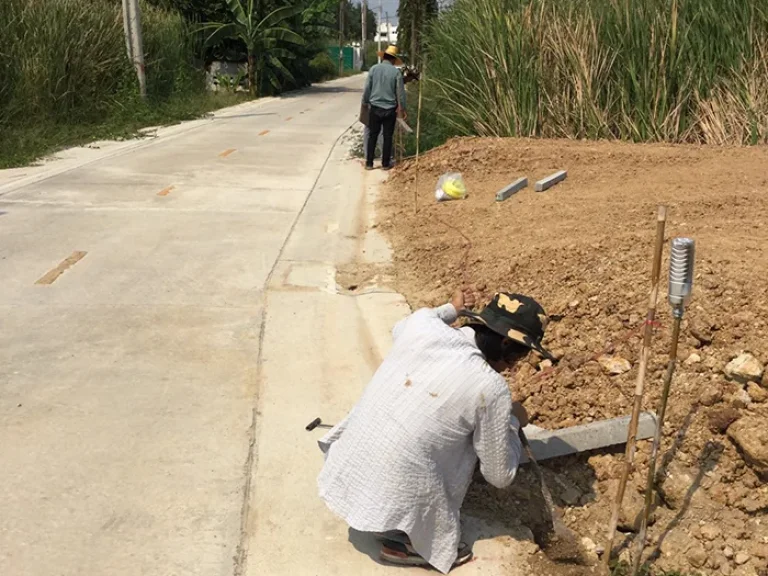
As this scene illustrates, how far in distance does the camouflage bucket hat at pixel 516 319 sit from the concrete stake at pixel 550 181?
560cm

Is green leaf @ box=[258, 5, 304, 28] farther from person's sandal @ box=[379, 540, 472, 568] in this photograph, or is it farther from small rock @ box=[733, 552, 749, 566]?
small rock @ box=[733, 552, 749, 566]

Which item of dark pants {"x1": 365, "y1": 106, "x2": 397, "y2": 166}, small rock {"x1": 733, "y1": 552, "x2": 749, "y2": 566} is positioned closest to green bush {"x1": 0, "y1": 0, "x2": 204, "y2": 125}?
dark pants {"x1": 365, "y1": 106, "x2": 397, "y2": 166}

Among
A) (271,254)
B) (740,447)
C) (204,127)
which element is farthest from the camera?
(204,127)

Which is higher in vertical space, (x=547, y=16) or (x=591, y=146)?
(x=547, y=16)

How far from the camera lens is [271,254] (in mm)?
7879

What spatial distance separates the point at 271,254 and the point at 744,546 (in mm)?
5314

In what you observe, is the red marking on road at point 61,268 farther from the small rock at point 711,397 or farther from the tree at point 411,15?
the tree at point 411,15

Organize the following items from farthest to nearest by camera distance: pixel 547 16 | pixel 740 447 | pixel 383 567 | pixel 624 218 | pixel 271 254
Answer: pixel 547 16
pixel 271 254
pixel 624 218
pixel 740 447
pixel 383 567

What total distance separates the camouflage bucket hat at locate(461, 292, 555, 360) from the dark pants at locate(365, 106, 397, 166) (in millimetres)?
8808

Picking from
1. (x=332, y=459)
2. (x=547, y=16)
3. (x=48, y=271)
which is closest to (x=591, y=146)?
(x=547, y=16)

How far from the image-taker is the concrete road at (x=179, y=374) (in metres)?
3.46

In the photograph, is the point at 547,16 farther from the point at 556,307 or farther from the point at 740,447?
the point at 740,447

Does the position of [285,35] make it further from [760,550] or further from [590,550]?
[760,550]

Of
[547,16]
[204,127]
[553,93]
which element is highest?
[547,16]
